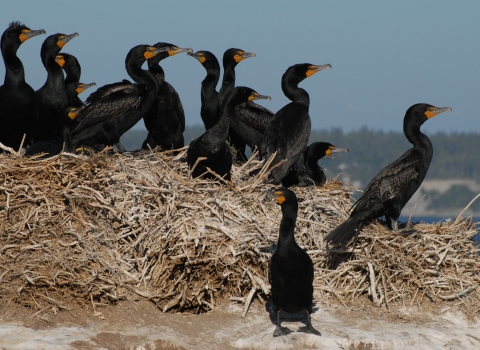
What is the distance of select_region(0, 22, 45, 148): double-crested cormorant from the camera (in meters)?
9.72

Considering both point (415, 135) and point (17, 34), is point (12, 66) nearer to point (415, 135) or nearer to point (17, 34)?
point (17, 34)

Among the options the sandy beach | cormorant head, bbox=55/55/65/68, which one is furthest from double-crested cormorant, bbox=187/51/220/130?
the sandy beach

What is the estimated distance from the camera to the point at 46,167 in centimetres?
823

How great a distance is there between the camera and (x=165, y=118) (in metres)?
10.7

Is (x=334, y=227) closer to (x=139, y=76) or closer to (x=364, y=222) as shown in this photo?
(x=364, y=222)

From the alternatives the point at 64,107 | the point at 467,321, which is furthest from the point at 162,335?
the point at 64,107

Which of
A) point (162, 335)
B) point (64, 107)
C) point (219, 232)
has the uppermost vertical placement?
point (64, 107)

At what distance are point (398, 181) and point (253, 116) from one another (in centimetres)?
254

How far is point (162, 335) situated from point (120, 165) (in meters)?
2.28

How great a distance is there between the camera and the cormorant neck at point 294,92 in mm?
10539

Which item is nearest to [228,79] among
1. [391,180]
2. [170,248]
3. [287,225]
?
[391,180]

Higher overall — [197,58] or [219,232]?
[197,58]

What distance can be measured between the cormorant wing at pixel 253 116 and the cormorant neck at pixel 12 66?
8.81ft

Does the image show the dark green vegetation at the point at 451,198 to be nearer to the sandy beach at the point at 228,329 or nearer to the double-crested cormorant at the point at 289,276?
the sandy beach at the point at 228,329
